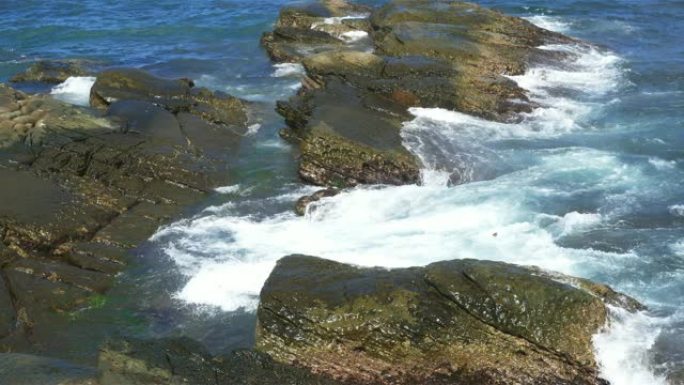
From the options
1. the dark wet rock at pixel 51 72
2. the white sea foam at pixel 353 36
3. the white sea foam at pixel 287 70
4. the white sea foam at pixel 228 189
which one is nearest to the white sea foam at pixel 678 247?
the white sea foam at pixel 228 189

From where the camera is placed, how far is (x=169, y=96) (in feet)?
82.9

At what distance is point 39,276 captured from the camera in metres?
16.4

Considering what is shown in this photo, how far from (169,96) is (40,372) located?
1664 centimetres

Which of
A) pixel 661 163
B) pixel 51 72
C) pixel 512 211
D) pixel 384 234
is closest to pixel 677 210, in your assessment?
pixel 661 163

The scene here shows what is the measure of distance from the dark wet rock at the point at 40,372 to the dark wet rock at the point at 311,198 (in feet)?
33.0

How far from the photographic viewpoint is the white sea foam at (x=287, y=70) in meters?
31.6

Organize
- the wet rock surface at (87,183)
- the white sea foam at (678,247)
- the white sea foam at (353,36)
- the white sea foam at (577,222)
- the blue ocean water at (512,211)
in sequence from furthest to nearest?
the white sea foam at (353,36), the white sea foam at (577,222), the white sea foam at (678,247), the wet rock surface at (87,183), the blue ocean water at (512,211)

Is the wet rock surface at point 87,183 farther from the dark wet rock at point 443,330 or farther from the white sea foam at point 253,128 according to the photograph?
the dark wet rock at point 443,330

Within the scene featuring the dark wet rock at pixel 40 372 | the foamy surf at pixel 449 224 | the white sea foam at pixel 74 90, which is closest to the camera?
the dark wet rock at pixel 40 372

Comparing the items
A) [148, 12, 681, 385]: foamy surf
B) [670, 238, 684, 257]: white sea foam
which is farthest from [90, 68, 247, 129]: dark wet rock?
[670, 238, 684, 257]: white sea foam

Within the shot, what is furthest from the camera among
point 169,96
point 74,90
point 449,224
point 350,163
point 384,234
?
point 74,90

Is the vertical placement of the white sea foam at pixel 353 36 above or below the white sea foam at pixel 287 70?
above

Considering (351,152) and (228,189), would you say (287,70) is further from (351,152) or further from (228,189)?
(351,152)

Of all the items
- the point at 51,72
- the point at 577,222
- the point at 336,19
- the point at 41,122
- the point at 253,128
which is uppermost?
the point at 336,19
